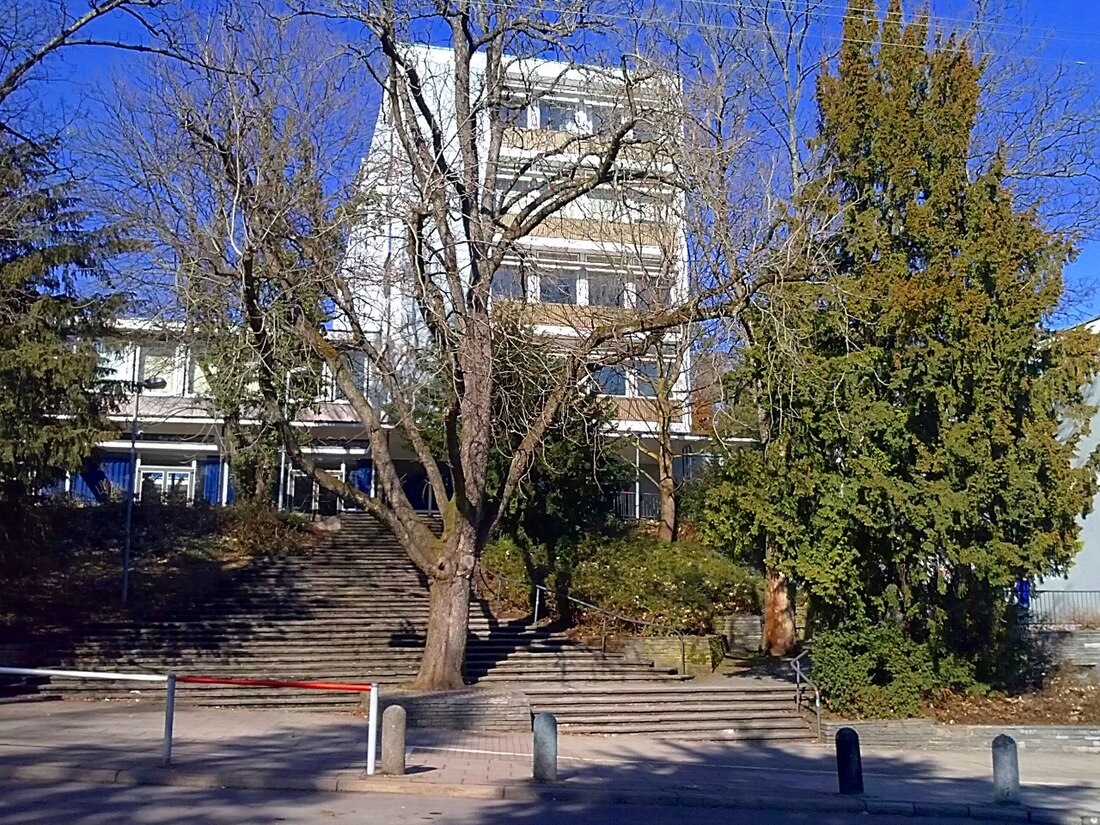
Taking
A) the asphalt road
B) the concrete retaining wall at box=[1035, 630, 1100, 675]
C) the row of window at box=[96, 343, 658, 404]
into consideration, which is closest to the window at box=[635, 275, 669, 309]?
the row of window at box=[96, 343, 658, 404]

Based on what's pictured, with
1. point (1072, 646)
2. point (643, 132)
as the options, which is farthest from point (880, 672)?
point (643, 132)

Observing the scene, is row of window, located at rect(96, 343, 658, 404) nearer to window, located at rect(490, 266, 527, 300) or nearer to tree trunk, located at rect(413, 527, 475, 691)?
window, located at rect(490, 266, 527, 300)

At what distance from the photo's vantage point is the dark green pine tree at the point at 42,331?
16312mm

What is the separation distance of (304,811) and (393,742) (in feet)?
5.82

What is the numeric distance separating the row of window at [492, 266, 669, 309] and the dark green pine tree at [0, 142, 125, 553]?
23.2 ft

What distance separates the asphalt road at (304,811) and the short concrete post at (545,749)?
811 mm

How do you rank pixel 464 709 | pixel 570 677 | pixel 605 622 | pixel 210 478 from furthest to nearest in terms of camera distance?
pixel 210 478
pixel 605 622
pixel 570 677
pixel 464 709

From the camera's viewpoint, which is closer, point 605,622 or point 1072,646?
point 1072,646

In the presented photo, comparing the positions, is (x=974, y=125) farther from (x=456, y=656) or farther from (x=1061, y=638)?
(x=456, y=656)

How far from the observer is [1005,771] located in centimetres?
1148

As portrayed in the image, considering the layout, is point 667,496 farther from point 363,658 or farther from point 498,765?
point 498,765

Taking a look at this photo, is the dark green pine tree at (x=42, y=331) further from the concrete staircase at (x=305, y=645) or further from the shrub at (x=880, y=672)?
the shrub at (x=880, y=672)

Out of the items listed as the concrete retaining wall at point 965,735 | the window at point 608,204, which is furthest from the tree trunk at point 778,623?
the window at point 608,204

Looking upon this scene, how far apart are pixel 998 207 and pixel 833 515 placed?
18.7 feet
